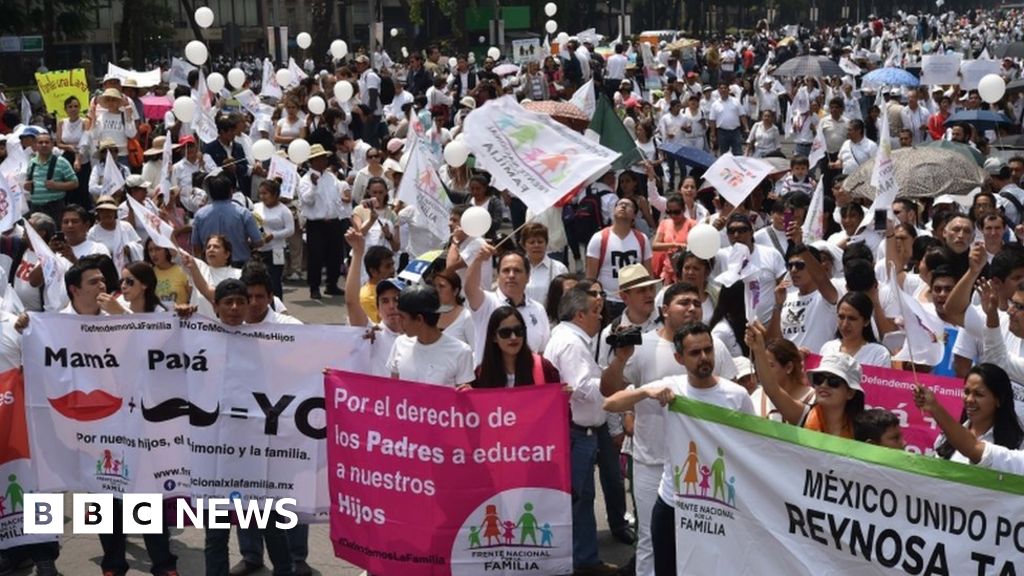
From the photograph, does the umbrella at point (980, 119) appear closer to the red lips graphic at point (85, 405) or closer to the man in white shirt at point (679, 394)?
the man in white shirt at point (679, 394)

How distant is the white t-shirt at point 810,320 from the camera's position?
870 centimetres

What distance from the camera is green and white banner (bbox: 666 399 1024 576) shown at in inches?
215

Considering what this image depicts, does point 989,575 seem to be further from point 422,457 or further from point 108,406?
point 108,406

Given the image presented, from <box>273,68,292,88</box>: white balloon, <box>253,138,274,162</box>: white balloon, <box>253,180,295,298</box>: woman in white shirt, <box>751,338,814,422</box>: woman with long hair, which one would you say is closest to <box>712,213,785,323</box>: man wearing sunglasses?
<box>751,338,814,422</box>: woman with long hair

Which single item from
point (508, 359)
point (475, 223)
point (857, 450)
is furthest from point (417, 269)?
point (857, 450)

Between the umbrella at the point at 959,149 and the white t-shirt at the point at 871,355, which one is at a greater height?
the umbrella at the point at 959,149

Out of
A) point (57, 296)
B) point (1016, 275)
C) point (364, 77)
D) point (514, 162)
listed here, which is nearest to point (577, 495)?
point (514, 162)

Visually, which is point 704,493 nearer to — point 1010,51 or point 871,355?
point 871,355

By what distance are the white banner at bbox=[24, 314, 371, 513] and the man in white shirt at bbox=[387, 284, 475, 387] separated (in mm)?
468

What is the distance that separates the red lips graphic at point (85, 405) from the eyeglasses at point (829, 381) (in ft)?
11.0

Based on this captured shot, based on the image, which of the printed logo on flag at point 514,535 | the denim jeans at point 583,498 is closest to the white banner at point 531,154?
the denim jeans at point 583,498

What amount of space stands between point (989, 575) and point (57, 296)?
18.3ft

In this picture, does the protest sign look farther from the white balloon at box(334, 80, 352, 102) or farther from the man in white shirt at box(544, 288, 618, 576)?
the man in white shirt at box(544, 288, 618, 576)

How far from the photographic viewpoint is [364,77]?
25.5 meters
